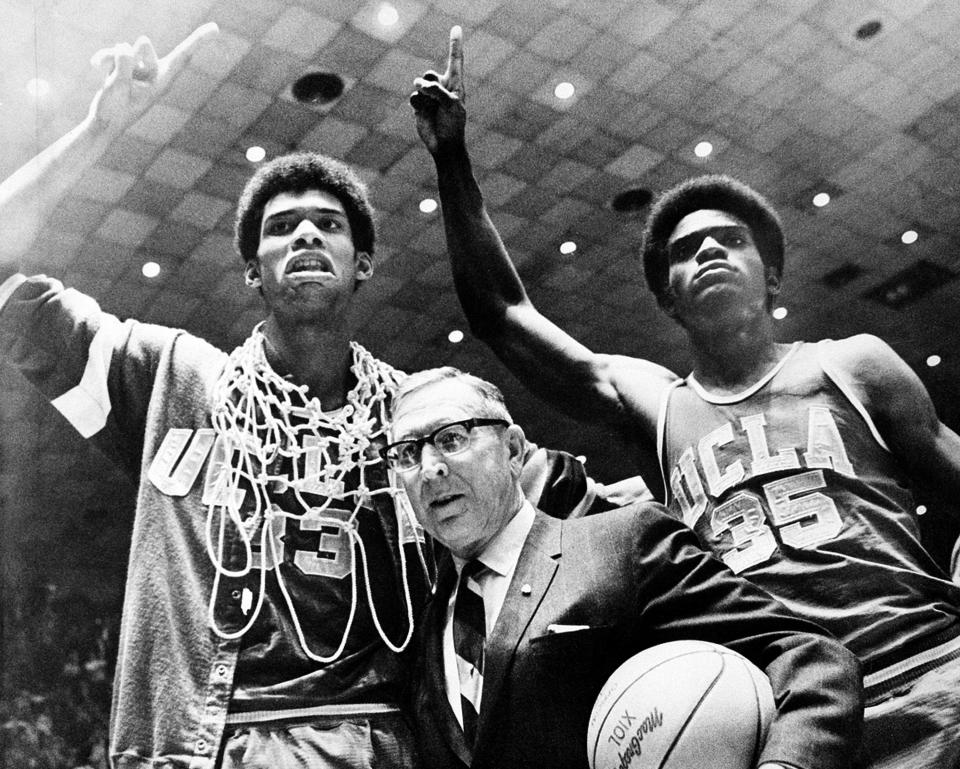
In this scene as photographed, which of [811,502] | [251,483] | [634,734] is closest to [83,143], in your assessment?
[251,483]

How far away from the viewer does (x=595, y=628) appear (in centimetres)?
144

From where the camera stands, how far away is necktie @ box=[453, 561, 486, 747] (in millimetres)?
1513

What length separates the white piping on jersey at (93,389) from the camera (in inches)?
68.9

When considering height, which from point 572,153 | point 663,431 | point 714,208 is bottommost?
point 663,431

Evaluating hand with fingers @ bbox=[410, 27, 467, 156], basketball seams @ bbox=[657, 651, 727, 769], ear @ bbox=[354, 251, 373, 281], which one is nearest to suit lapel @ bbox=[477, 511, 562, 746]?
basketball seams @ bbox=[657, 651, 727, 769]

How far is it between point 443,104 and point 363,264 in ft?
1.31

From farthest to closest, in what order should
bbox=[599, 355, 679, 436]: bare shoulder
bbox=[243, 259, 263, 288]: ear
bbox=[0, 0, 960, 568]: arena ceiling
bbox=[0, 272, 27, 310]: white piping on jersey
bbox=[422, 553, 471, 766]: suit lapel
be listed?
bbox=[0, 0, 960, 568]: arena ceiling → bbox=[599, 355, 679, 436]: bare shoulder → bbox=[243, 259, 263, 288]: ear → bbox=[0, 272, 27, 310]: white piping on jersey → bbox=[422, 553, 471, 766]: suit lapel

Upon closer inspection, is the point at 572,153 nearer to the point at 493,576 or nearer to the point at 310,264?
the point at 310,264

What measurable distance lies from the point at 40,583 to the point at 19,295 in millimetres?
819

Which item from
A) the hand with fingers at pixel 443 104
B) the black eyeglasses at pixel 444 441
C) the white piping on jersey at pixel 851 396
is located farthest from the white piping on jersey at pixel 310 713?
the hand with fingers at pixel 443 104

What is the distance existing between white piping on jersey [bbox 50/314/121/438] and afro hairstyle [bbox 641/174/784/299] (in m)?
1.18

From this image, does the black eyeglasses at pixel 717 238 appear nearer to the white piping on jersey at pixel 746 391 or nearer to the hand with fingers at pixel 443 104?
the white piping on jersey at pixel 746 391

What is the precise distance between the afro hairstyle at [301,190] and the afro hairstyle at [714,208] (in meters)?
0.67

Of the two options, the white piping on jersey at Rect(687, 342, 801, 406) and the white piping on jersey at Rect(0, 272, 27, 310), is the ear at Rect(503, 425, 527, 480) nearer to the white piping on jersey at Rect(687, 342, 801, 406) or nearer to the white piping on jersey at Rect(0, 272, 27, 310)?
the white piping on jersey at Rect(687, 342, 801, 406)
